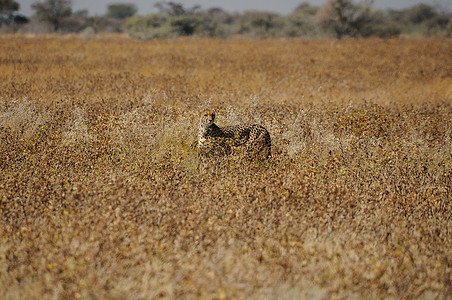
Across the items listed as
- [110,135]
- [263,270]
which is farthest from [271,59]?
[263,270]

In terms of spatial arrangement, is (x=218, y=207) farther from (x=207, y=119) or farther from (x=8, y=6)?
(x=8, y=6)

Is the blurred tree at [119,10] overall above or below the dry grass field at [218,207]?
above

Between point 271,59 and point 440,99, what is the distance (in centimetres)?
722

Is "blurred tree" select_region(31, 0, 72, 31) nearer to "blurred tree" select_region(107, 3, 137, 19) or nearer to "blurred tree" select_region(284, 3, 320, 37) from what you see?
"blurred tree" select_region(284, 3, 320, 37)

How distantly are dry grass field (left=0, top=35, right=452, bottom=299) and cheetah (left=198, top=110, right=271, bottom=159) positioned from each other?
0.82 feet

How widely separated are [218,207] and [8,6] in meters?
51.4

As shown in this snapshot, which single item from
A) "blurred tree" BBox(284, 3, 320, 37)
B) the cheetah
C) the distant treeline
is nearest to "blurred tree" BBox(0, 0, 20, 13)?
the distant treeline

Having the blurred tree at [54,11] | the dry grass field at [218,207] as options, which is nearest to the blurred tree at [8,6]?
the blurred tree at [54,11]

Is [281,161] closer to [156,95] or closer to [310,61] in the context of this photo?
[156,95]

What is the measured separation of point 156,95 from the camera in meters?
8.84

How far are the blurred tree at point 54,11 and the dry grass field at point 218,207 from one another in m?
41.4

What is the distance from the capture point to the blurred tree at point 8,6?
4368 centimetres

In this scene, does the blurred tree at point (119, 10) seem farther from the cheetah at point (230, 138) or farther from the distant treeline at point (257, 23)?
the cheetah at point (230, 138)

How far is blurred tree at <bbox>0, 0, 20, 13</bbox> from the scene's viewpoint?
143 feet
